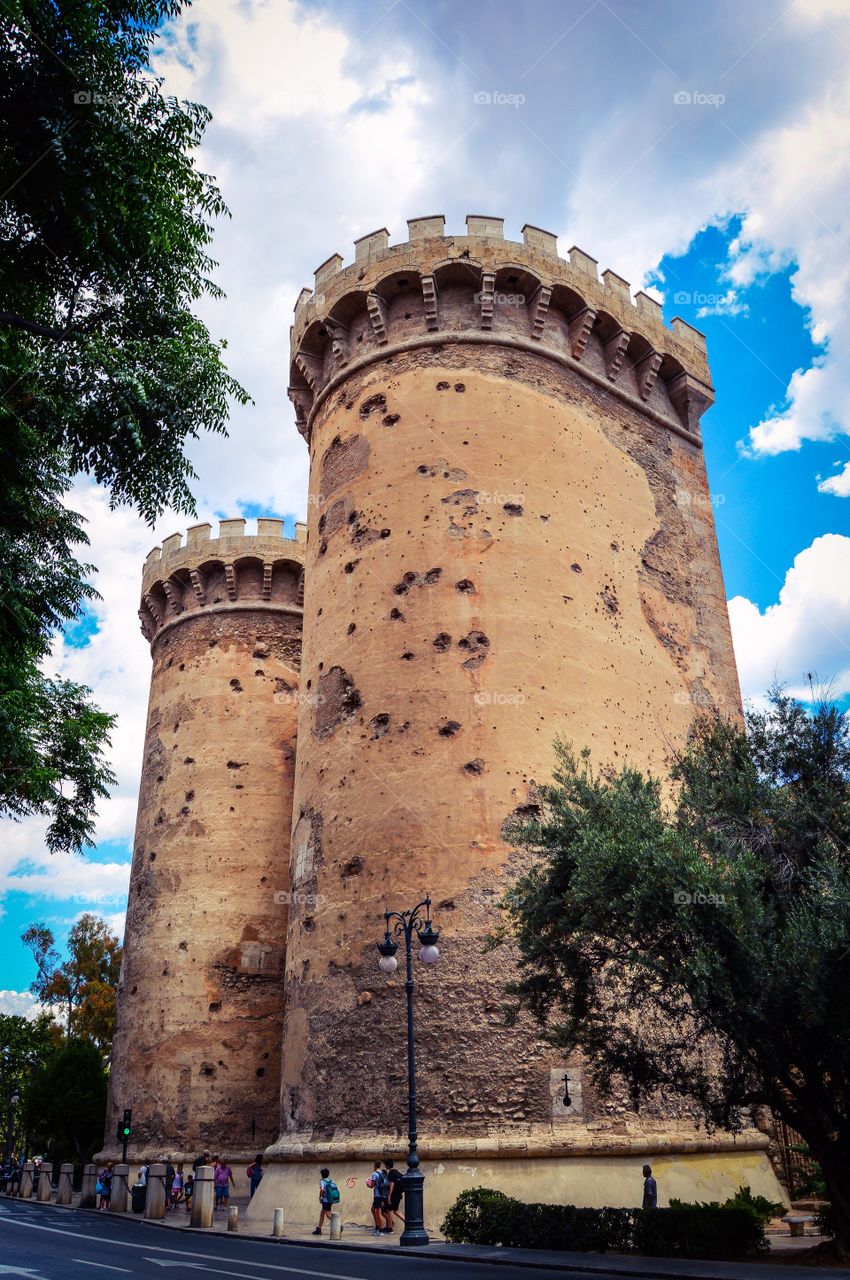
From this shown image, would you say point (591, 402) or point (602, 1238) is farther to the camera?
point (591, 402)

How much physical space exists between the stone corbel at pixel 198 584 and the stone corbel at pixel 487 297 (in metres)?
12.9

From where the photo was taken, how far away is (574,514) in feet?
62.0

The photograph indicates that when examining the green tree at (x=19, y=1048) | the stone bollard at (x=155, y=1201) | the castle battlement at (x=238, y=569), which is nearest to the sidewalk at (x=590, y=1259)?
the stone bollard at (x=155, y=1201)

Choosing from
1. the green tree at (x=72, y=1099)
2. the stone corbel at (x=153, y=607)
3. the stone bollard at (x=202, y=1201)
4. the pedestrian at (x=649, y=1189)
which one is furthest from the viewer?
the green tree at (x=72, y=1099)

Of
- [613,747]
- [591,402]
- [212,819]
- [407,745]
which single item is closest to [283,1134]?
[407,745]

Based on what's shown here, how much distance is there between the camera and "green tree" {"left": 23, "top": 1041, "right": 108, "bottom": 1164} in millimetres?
34438

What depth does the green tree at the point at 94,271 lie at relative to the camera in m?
9.42

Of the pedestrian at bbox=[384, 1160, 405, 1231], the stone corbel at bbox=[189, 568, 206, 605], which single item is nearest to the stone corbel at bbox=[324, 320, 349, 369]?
the stone corbel at bbox=[189, 568, 206, 605]

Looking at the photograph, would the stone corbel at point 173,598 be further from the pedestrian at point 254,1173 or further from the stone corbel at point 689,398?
the stone corbel at point 689,398

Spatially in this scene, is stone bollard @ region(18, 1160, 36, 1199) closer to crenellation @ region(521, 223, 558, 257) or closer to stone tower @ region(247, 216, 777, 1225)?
stone tower @ region(247, 216, 777, 1225)

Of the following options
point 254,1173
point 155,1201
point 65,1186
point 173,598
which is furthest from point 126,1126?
point 173,598

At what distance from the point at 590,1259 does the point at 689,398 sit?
18032 mm

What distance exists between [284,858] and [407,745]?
11166mm

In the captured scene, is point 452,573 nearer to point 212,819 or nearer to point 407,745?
point 407,745
